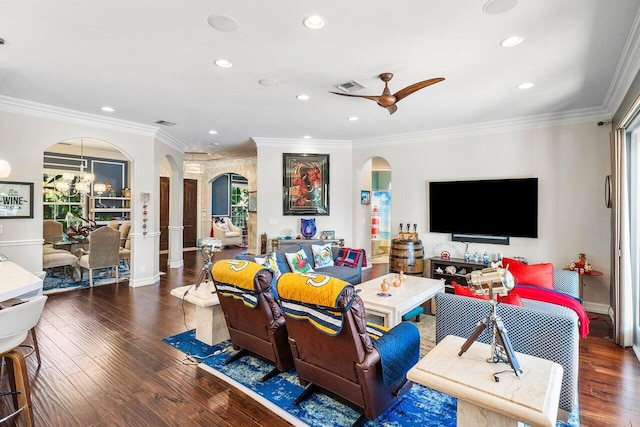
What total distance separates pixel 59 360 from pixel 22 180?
9.52ft

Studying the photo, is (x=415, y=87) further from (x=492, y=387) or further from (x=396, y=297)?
(x=492, y=387)

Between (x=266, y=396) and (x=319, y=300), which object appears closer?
(x=319, y=300)

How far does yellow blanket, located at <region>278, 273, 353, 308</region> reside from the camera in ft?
5.96

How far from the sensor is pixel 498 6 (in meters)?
2.28

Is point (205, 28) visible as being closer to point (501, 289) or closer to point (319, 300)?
point (319, 300)

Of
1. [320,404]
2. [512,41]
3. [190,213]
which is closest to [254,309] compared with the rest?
[320,404]

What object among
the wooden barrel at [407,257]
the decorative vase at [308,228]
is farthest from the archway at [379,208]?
the wooden barrel at [407,257]

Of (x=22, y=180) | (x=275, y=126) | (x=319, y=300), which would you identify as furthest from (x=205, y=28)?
(x=22, y=180)

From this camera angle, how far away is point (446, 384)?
132 cm

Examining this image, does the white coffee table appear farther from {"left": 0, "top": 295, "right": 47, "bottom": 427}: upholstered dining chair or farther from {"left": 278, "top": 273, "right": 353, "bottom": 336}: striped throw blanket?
{"left": 0, "top": 295, "right": 47, "bottom": 427}: upholstered dining chair

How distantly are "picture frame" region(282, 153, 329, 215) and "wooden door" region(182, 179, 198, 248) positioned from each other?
17.2 ft

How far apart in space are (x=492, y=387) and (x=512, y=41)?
2.76m

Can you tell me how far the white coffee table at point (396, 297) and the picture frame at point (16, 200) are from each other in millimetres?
4632

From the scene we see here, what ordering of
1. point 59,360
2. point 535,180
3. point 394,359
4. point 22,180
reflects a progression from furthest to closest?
point 535,180
point 22,180
point 59,360
point 394,359
